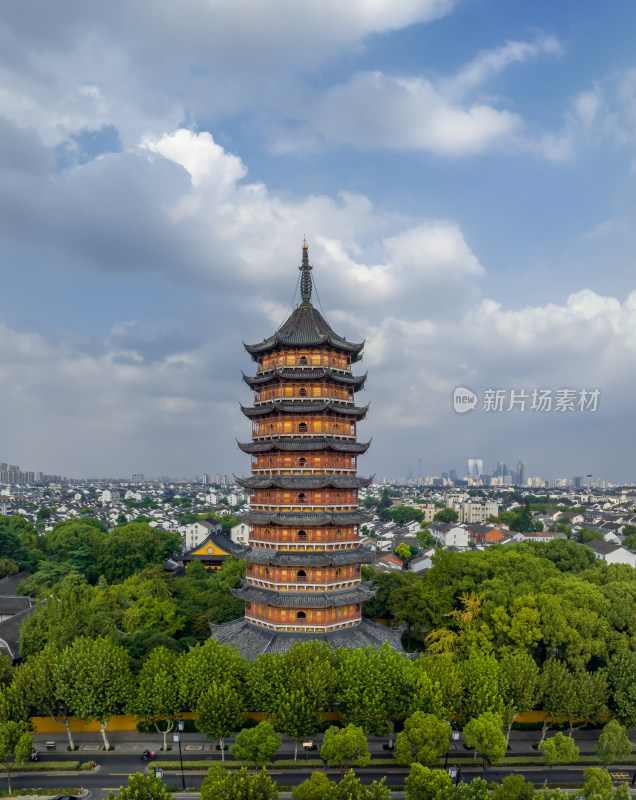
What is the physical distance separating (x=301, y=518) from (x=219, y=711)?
1491 centimetres

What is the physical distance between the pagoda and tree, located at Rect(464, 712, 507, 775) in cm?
1143

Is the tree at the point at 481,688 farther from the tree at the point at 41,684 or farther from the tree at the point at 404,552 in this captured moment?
the tree at the point at 404,552

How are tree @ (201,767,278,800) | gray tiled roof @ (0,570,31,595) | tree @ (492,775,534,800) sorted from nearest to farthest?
tree @ (201,767,278,800), tree @ (492,775,534,800), gray tiled roof @ (0,570,31,595)

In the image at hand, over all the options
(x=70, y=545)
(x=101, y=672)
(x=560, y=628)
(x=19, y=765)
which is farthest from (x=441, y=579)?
(x=70, y=545)

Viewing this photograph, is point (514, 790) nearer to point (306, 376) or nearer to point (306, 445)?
point (306, 445)

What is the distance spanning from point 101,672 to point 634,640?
3840cm

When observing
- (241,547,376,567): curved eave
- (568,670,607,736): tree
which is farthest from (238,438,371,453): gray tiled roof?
(568,670,607,736): tree

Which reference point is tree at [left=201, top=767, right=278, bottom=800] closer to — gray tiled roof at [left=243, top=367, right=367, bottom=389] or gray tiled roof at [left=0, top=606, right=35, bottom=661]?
gray tiled roof at [left=243, top=367, right=367, bottom=389]

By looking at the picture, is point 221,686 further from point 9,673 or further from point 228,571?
point 228,571

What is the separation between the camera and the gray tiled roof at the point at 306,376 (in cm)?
4394

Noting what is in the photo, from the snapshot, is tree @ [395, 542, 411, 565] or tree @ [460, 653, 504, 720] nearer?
tree @ [460, 653, 504, 720]

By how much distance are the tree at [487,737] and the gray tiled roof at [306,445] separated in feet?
69.9

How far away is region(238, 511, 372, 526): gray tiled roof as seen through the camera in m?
41.6

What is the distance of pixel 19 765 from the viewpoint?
33094mm
